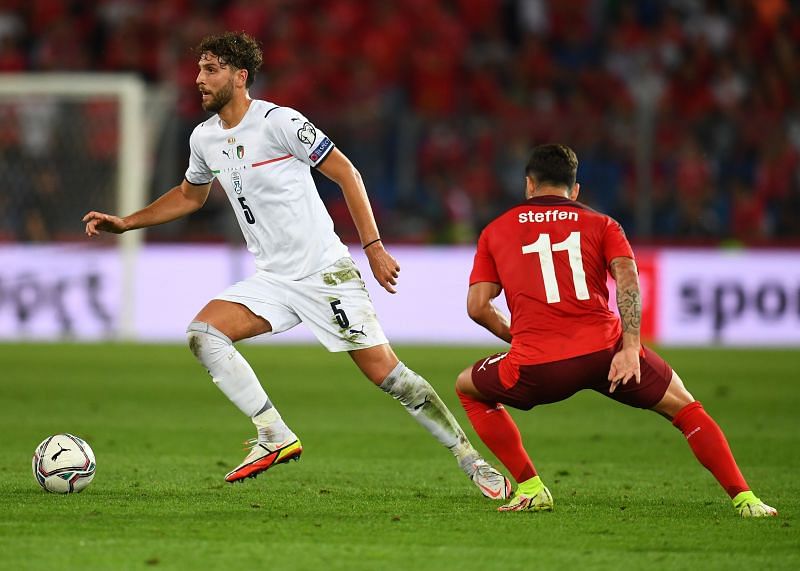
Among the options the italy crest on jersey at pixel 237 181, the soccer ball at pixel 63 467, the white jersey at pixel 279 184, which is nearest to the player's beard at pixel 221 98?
the white jersey at pixel 279 184

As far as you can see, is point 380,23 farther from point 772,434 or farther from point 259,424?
point 259,424

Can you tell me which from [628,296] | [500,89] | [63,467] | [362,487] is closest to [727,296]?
[500,89]

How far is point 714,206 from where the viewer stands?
18.0 metres

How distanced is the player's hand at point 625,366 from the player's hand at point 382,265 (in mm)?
1196

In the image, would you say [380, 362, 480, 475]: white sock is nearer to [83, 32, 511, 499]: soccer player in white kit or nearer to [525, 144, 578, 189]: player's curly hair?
[83, 32, 511, 499]: soccer player in white kit

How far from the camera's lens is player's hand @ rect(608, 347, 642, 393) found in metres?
5.85

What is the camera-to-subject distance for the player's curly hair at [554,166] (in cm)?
622

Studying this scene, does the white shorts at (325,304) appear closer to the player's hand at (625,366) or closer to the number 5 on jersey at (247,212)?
the number 5 on jersey at (247,212)

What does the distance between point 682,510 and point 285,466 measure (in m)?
2.65

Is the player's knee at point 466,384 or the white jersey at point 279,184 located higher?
the white jersey at point 279,184

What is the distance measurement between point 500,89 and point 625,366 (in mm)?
14854

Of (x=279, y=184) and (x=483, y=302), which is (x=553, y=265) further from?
(x=279, y=184)

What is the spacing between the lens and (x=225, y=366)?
269 inches

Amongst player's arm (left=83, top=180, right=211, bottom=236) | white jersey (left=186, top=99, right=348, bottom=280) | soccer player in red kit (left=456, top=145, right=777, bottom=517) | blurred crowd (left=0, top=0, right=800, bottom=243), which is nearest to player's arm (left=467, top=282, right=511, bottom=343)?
soccer player in red kit (left=456, top=145, right=777, bottom=517)
